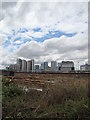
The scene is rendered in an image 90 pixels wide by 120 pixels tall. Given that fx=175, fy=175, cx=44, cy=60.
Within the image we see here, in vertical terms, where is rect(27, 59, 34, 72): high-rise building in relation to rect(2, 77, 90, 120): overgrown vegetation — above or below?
above

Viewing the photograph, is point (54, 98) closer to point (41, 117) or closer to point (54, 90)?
point (54, 90)

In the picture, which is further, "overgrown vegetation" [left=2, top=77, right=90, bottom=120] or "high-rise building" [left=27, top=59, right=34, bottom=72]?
"high-rise building" [left=27, top=59, right=34, bottom=72]

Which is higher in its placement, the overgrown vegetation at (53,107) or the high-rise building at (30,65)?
the high-rise building at (30,65)

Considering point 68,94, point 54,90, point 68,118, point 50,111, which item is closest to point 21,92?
point 54,90

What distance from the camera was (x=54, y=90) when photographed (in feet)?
18.7

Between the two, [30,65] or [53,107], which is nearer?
[53,107]

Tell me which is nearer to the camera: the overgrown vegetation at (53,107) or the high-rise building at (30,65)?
the overgrown vegetation at (53,107)

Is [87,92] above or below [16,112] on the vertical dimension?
above

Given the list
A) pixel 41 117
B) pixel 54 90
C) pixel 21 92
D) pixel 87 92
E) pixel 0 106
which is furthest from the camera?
pixel 21 92

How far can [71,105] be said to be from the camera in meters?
4.46

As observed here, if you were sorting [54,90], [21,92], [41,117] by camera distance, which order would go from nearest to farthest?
[41,117]
[54,90]
[21,92]

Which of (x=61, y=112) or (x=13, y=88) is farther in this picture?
(x=13, y=88)

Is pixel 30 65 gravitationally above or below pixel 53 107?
above

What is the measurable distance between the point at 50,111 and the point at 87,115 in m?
0.89
